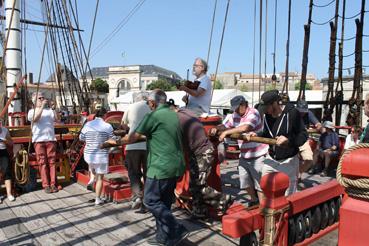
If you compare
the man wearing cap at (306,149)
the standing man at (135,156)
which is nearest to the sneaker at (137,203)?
the standing man at (135,156)

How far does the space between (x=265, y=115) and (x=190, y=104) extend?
39.9 inches

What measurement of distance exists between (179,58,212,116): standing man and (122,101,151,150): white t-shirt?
0.77 meters

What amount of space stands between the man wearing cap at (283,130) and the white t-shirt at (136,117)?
1751 millimetres

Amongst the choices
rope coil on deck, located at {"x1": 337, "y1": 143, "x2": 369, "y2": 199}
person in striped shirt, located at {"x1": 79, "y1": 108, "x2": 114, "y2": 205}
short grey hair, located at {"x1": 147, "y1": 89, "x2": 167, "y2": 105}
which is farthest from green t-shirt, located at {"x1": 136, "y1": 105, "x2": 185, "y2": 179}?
person in striped shirt, located at {"x1": 79, "y1": 108, "x2": 114, "y2": 205}

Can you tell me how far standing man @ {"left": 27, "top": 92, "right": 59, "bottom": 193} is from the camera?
5632 mm

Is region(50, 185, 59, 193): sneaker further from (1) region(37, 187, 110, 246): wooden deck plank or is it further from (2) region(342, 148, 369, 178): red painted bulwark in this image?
(2) region(342, 148, 369, 178): red painted bulwark

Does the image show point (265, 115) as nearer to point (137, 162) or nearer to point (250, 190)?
point (250, 190)

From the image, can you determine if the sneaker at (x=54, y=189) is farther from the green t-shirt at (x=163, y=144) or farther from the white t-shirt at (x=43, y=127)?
the green t-shirt at (x=163, y=144)

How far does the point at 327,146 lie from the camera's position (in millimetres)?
7715

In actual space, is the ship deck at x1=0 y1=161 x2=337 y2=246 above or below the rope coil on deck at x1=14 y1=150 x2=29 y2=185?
below

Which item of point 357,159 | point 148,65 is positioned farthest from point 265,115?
point 148,65

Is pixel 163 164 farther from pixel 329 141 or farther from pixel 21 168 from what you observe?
pixel 329 141

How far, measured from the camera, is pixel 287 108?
11.5 ft

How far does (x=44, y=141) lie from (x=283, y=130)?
3871mm
